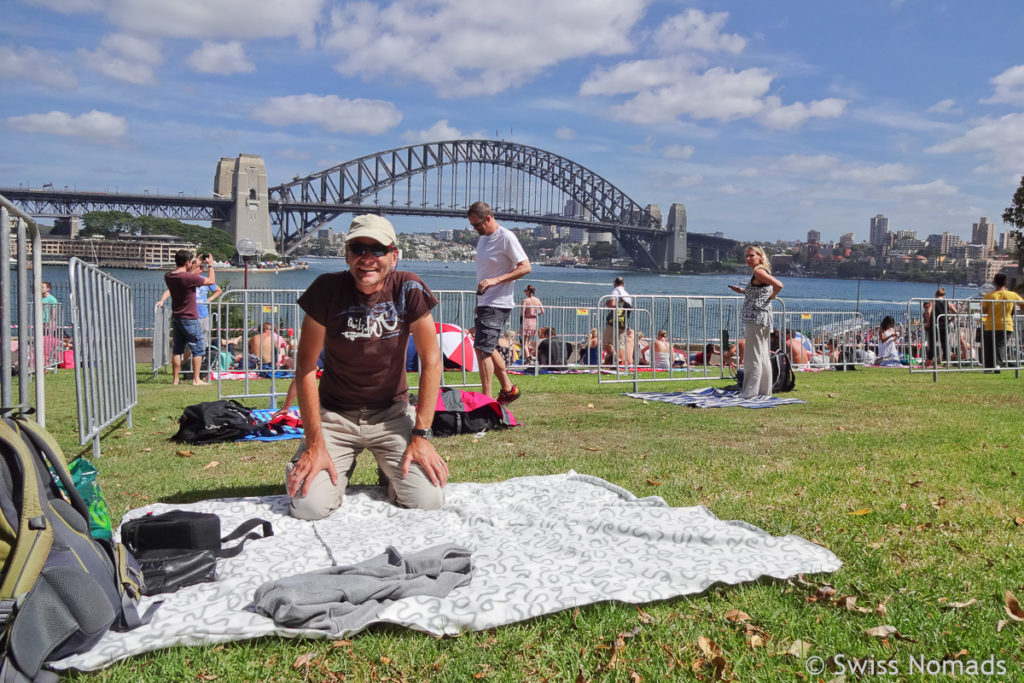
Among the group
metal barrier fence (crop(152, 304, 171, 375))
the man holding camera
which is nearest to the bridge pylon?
metal barrier fence (crop(152, 304, 171, 375))

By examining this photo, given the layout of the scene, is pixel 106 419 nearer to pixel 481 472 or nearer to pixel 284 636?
pixel 481 472

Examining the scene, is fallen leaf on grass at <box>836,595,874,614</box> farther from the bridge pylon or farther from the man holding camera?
the bridge pylon

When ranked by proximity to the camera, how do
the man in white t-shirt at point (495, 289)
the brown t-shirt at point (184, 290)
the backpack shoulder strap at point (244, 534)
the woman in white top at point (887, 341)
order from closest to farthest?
the backpack shoulder strap at point (244, 534)
the man in white t-shirt at point (495, 289)
the brown t-shirt at point (184, 290)
the woman in white top at point (887, 341)

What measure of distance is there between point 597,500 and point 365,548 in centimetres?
128

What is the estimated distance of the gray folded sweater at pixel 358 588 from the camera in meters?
2.58

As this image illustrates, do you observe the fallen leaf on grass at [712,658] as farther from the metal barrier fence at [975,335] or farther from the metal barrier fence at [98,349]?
the metal barrier fence at [975,335]

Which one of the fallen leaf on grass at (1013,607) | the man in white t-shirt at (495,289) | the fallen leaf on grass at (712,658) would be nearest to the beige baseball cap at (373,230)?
the fallen leaf on grass at (712,658)

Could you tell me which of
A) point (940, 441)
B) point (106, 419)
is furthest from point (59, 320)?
point (940, 441)

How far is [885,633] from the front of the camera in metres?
2.52

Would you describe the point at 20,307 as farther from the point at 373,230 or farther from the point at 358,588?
the point at 358,588

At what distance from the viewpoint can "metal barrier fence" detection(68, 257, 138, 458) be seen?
518cm

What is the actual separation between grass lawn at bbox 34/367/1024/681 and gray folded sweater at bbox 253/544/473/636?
0.34 ft

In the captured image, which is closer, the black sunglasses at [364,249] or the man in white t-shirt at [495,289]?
the black sunglasses at [364,249]

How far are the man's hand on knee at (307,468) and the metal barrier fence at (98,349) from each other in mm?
1963
